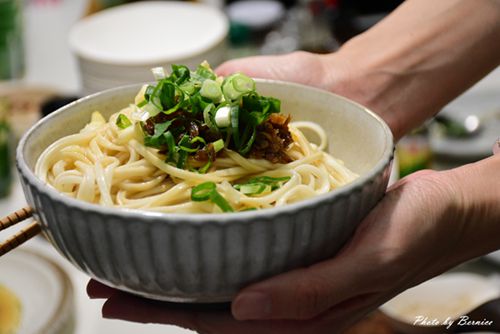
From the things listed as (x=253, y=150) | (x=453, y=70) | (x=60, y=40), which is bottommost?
(x=60, y=40)

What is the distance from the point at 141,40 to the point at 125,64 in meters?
0.47

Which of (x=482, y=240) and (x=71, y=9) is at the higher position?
(x=482, y=240)

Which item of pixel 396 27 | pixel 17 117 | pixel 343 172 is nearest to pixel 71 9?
pixel 17 117

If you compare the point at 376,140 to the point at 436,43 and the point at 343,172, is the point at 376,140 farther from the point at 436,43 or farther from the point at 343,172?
the point at 436,43

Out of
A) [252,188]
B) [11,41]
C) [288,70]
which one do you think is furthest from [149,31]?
[252,188]

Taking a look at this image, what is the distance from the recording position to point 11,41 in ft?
9.98

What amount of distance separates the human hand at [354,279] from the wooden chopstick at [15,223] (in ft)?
0.54

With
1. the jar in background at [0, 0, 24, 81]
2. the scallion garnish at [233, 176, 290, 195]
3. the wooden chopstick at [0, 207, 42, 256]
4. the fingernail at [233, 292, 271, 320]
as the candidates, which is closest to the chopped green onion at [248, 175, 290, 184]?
the scallion garnish at [233, 176, 290, 195]

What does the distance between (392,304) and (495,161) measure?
0.73 meters

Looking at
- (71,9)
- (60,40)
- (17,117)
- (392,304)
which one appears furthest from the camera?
(71,9)

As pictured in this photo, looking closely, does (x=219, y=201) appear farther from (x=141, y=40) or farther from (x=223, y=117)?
(x=141, y=40)

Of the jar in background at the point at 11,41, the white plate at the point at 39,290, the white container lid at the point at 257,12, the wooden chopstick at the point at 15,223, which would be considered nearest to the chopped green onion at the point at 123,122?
the wooden chopstick at the point at 15,223

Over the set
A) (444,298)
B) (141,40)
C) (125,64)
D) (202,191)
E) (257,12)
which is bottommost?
(444,298)

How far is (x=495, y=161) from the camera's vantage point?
1189mm
